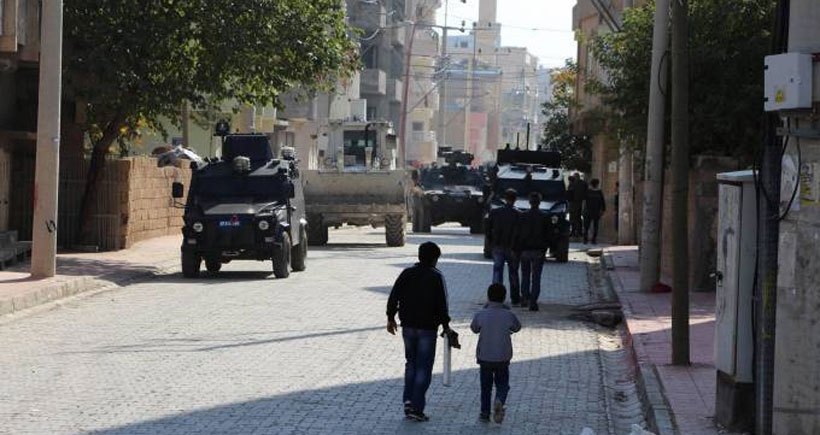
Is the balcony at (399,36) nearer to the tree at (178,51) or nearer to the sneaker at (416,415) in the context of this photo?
the tree at (178,51)

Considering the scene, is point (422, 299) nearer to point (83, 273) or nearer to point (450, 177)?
point (83, 273)

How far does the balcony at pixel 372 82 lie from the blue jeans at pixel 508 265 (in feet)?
234

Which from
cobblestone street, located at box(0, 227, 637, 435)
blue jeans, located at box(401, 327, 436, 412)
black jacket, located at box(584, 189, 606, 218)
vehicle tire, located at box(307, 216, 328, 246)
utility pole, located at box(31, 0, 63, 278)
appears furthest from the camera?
black jacket, located at box(584, 189, 606, 218)

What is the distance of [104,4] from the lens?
29.0 meters

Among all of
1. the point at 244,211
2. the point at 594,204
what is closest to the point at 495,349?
the point at 244,211

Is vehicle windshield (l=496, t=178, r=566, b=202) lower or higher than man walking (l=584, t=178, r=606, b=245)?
higher

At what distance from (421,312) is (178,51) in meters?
19.4

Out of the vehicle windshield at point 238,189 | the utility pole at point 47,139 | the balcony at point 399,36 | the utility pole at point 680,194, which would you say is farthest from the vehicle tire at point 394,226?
the balcony at point 399,36

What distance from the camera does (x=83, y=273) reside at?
2589 cm

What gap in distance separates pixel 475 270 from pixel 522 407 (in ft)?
55.4

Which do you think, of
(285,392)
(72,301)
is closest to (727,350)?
(285,392)

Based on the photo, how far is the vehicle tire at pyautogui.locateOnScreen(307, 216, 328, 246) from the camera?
3841cm

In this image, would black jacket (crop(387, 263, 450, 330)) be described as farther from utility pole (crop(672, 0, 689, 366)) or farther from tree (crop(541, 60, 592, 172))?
tree (crop(541, 60, 592, 172))

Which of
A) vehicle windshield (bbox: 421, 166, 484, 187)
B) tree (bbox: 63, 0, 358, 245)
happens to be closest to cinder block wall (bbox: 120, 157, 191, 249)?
tree (bbox: 63, 0, 358, 245)
